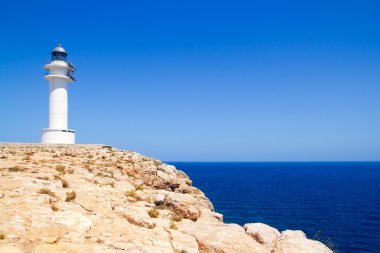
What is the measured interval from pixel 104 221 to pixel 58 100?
32.3 m

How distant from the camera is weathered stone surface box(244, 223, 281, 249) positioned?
1600 centimetres

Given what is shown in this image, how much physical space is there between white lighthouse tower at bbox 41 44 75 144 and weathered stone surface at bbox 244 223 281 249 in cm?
3268

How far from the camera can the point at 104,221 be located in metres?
15.2

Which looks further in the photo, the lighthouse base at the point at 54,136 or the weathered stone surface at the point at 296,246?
the lighthouse base at the point at 54,136

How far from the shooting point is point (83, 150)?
35062mm

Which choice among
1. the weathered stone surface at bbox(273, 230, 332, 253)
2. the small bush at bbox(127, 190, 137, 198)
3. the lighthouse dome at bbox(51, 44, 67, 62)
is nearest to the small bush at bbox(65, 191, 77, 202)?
the small bush at bbox(127, 190, 137, 198)

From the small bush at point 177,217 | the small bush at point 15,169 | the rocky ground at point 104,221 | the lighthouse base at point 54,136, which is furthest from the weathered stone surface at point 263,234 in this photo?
the lighthouse base at point 54,136

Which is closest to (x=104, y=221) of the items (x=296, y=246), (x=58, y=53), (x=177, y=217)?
(x=177, y=217)

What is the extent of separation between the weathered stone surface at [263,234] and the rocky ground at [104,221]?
2.2 inches

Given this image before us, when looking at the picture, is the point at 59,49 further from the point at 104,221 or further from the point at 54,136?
the point at 104,221

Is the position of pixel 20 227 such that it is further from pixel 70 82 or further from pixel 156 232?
pixel 70 82

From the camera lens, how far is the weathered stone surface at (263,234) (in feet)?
52.5

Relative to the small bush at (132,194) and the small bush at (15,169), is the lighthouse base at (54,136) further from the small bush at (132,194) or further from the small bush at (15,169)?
the small bush at (132,194)

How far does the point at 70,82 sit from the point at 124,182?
89.3 ft
